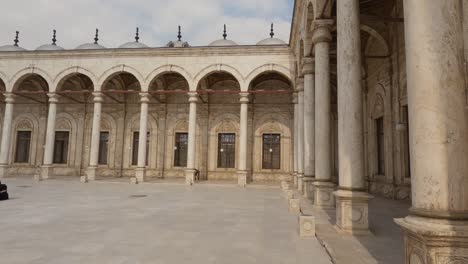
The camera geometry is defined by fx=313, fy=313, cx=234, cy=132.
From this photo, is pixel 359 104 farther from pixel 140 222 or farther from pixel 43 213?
pixel 43 213

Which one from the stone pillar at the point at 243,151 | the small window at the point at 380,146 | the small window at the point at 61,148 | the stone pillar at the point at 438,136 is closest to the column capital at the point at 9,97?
the small window at the point at 61,148

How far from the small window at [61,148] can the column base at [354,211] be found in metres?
23.1

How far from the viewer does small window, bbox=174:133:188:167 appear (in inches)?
899

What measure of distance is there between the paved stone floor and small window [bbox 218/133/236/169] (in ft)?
43.1

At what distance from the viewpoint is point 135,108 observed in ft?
76.8

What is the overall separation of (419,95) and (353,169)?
3107 millimetres

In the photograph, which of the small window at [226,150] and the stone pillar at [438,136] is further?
the small window at [226,150]

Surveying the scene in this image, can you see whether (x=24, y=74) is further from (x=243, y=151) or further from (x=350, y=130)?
(x=350, y=130)

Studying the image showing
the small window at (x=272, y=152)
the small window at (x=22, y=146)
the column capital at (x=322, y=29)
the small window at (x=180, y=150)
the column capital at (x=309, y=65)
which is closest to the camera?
the column capital at (x=322, y=29)

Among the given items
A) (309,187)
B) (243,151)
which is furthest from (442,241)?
(243,151)

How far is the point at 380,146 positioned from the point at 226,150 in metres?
11.0

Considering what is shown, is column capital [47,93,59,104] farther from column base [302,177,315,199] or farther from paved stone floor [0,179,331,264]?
column base [302,177,315,199]

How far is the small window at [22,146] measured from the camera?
932 inches

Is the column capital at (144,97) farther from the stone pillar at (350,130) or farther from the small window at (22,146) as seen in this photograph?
the stone pillar at (350,130)
